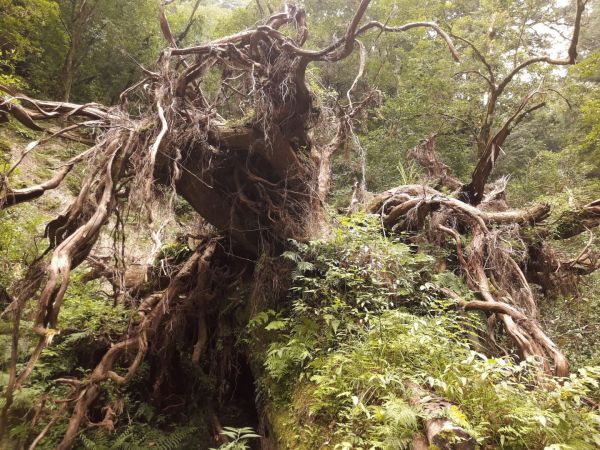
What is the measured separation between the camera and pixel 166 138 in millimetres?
4285

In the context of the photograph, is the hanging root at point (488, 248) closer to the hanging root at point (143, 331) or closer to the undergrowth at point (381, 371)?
the undergrowth at point (381, 371)

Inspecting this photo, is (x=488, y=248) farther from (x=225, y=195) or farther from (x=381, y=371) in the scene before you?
(x=225, y=195)

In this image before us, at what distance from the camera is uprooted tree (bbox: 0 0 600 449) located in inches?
138

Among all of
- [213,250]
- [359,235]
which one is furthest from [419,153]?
[213,250]

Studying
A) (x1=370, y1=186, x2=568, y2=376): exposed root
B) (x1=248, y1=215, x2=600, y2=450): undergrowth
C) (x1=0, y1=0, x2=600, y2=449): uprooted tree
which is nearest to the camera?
(x1=248, y1=215, x2=600, y2=450): undergrowth

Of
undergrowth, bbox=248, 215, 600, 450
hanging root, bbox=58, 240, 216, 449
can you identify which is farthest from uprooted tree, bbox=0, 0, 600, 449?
undergrowth, bbox=248, 215, 600, 450

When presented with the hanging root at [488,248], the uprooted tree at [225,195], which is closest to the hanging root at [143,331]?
the uprooted tree at [225,195]

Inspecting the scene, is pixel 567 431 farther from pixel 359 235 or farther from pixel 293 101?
pixel 293 101

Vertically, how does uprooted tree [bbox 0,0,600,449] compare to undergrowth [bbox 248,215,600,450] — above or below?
above

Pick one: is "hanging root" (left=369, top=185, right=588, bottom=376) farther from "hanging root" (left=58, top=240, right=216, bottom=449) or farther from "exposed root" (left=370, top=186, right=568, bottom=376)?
"hanging root" (left=58, top=240, right=216, bottom=449)

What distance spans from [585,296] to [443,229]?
11.0 ft

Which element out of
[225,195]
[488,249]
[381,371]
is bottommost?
[381,371]

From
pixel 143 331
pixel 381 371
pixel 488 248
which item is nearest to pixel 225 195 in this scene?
pixel 143 331

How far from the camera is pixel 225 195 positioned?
5.49m
